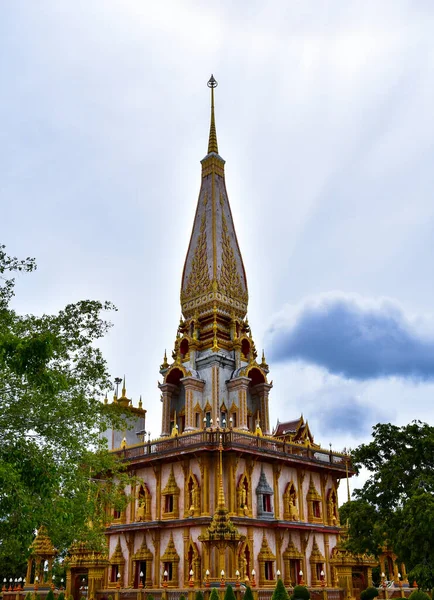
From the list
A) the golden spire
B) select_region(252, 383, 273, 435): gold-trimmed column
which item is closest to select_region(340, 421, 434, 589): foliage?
the golden spire

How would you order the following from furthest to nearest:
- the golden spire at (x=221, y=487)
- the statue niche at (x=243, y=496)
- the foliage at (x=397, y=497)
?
the statue niche at (x=243, y=496)
the golden spire at (x=221, y=487)
the foliage at (x=397, y=497)

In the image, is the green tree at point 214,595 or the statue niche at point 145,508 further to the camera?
the statue niche at point 145,508

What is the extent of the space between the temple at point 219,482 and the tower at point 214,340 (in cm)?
9

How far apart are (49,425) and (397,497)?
1681 centimetres

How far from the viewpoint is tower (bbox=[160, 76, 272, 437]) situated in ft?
142

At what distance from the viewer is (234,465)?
119 feet

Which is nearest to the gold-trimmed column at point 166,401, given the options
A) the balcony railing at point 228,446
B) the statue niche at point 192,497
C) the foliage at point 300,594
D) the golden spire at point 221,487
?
the balcony railing at point 228,446

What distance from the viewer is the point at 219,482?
34125mm

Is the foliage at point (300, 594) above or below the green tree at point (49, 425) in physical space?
below

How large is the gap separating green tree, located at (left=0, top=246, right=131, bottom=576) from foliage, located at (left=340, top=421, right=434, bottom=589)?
11.4 metres

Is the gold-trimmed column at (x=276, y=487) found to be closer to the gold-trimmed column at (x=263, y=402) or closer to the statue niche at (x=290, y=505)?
the statue niche at (x=290, y=505)

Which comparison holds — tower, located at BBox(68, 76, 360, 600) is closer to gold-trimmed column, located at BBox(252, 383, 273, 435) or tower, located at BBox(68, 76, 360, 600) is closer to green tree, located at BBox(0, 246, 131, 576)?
gold-trimmed column, located at BBox(252, 383, 273, 435)

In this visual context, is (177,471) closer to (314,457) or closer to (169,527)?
(169,527)

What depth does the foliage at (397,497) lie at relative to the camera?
25.1m
